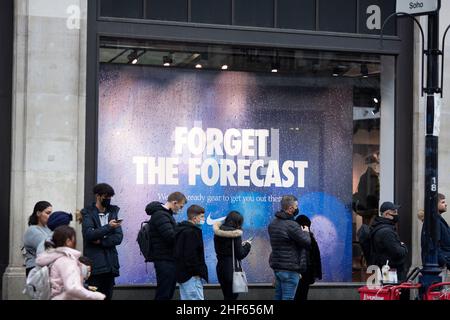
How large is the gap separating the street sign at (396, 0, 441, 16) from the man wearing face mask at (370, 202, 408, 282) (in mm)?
2677

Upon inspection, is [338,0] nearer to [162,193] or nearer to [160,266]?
[162,193]

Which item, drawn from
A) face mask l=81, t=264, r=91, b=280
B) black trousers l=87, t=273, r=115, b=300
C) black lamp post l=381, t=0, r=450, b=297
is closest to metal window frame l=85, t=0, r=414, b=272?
black trousers l=87, t=273, r=115, b=300

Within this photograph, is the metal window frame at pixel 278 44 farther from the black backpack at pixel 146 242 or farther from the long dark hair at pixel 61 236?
the long dark hair at pixel 61 236

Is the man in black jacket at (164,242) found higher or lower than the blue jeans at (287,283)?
higher

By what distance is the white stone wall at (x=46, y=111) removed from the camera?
15.1 meters

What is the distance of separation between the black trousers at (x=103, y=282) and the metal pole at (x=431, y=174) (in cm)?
408

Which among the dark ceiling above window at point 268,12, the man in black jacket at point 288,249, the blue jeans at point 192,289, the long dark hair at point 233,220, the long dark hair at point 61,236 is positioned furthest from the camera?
the dark ceiling above window at point 268,12

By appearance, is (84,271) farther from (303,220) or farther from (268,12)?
(268,12)

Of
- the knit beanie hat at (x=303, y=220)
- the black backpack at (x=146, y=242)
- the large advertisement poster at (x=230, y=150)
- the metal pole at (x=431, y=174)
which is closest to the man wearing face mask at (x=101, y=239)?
the black backpack at (x=146, y=242)

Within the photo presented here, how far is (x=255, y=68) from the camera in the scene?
16781 millimetres

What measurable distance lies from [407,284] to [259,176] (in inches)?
180

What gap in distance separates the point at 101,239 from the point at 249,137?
4009 mm
